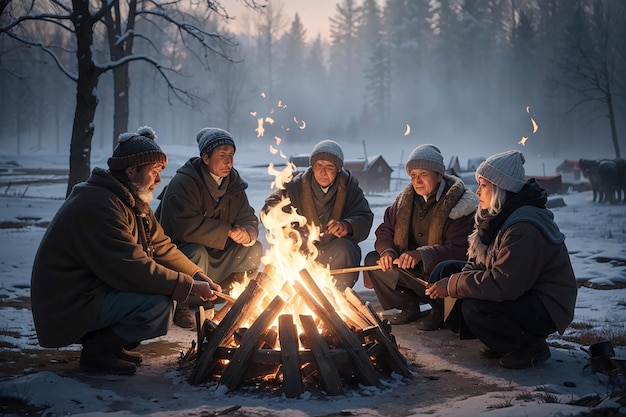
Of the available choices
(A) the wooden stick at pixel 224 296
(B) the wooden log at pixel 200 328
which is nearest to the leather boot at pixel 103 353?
(B) the wooden log at pixel 200 328

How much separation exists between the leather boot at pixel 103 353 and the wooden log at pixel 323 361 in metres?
1.45

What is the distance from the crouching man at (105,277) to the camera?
4363 millimetres

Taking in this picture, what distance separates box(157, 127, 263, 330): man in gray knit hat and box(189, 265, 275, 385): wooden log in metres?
1.82

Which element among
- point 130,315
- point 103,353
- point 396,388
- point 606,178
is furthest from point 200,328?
point 606,178

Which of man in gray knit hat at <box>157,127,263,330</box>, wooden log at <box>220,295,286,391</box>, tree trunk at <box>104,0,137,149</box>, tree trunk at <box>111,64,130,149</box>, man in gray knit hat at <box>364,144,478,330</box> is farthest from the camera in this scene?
tree trunk at <box>111,64,130,149</box>

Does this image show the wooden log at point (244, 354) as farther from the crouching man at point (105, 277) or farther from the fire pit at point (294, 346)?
the crouching man at point (105, 277)

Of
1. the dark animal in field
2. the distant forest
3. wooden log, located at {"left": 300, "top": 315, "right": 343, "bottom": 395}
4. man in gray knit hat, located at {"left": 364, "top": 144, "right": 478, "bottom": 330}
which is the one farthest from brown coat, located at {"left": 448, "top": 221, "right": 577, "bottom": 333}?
the distant forest

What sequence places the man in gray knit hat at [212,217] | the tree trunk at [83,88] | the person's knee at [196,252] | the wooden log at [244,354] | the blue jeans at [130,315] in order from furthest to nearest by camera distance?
the tree trunk at [83,88] → the man in gray knit hat at [212,217] → the person's knee at [196,252] → the blue jeans at [130,315] → the wooden log at [244,354]

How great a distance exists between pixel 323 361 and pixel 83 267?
1949 millimetres

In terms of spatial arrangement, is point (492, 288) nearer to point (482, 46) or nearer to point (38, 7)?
point (38, 7)

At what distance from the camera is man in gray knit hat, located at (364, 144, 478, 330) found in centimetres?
620

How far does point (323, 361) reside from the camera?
13.8ft

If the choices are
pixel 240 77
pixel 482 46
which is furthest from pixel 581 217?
pixel 482 46

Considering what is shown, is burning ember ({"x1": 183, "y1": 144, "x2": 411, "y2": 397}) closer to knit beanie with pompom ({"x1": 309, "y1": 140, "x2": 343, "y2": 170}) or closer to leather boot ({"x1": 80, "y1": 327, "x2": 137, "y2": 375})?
leather boot ({"x1": 80, "y1": 327, "x2": 137, "y2": 375})
